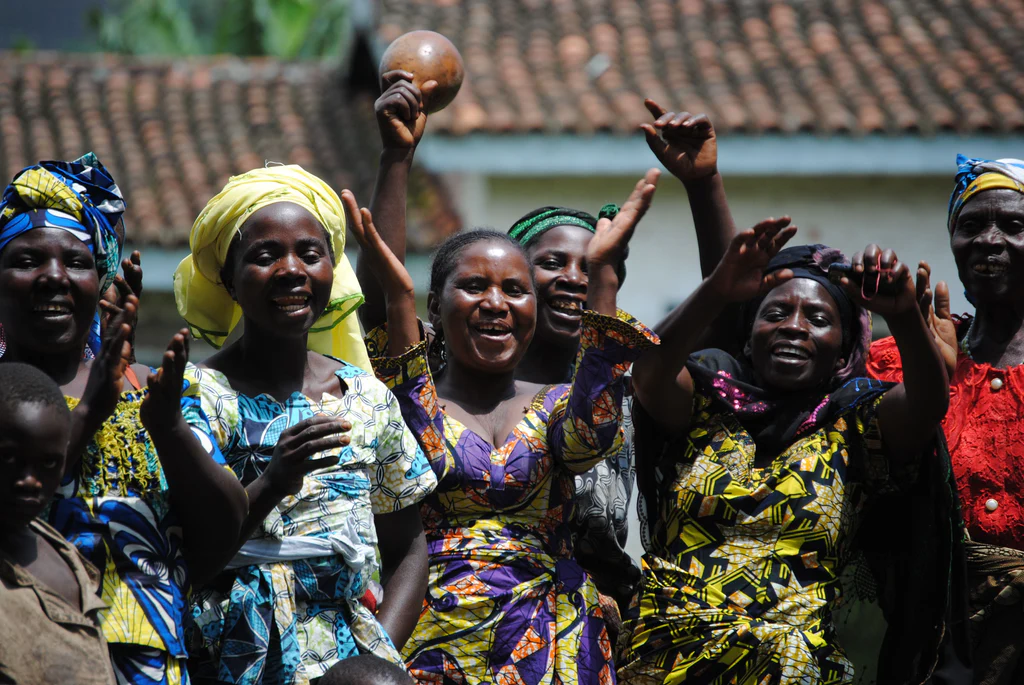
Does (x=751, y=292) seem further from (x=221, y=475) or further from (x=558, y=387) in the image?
(x=221, y=475)

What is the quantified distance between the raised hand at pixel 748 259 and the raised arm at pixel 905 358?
9.4 inches

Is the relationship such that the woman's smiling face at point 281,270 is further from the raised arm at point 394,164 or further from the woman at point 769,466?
the woman at point 769,466

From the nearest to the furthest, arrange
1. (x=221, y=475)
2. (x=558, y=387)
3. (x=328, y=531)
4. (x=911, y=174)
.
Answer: (x=221, y=475) < (x=328, y=531) < (x=558, y=387) < (x=911, y=174)

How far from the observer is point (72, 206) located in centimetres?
359

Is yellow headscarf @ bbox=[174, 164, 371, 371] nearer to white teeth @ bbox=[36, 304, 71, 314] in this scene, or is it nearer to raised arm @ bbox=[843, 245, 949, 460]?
white teeth @ bbox=[36, 304, 71, 314]

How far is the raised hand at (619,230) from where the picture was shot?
12.7 feet

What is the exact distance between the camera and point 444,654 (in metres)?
3.96

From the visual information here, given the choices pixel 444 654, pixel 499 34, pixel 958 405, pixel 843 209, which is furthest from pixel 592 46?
pixel 444 654

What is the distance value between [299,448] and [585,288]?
1782 millimetres

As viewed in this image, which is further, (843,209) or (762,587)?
(843,209)

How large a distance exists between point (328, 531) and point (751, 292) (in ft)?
4.43

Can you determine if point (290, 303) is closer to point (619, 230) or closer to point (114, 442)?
point (114, 442)

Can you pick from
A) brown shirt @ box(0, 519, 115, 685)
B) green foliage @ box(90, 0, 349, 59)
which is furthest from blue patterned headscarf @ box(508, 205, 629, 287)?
green foliage @ box(90, 0, 349, 59)

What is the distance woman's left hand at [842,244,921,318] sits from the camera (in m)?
3.89
